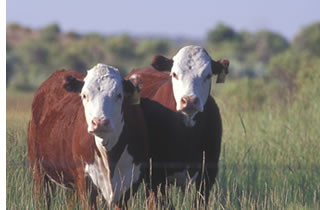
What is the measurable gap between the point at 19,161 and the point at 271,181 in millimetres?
3242

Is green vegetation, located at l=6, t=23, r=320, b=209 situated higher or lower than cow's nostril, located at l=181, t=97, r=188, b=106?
lower

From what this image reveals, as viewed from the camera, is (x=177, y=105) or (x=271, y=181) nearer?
(x=177, y=105)

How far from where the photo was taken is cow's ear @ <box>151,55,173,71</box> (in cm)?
648

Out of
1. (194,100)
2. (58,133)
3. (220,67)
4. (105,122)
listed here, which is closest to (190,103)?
(194,100)

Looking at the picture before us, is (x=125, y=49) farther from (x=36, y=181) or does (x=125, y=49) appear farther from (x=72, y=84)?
(x=72, y=84)

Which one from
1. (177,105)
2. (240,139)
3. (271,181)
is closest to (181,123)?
(177,105)

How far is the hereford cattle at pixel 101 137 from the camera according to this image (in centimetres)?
533

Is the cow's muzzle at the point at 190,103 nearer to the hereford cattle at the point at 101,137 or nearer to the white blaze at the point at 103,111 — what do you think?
the hereford cattle at the point at 101,137

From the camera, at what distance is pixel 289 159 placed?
8.39 m

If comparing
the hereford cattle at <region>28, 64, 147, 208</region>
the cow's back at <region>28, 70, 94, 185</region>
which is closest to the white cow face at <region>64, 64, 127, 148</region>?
the hereford cattle at <region>28, 64, 147, 208</region>

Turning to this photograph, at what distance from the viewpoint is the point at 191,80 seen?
6.01 metres

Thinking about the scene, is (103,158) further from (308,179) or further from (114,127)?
(308,179)

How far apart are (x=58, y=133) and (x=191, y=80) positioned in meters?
1.47

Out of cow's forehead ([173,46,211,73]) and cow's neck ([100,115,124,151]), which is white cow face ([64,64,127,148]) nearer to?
cow's neck ([100,115,124,151])
